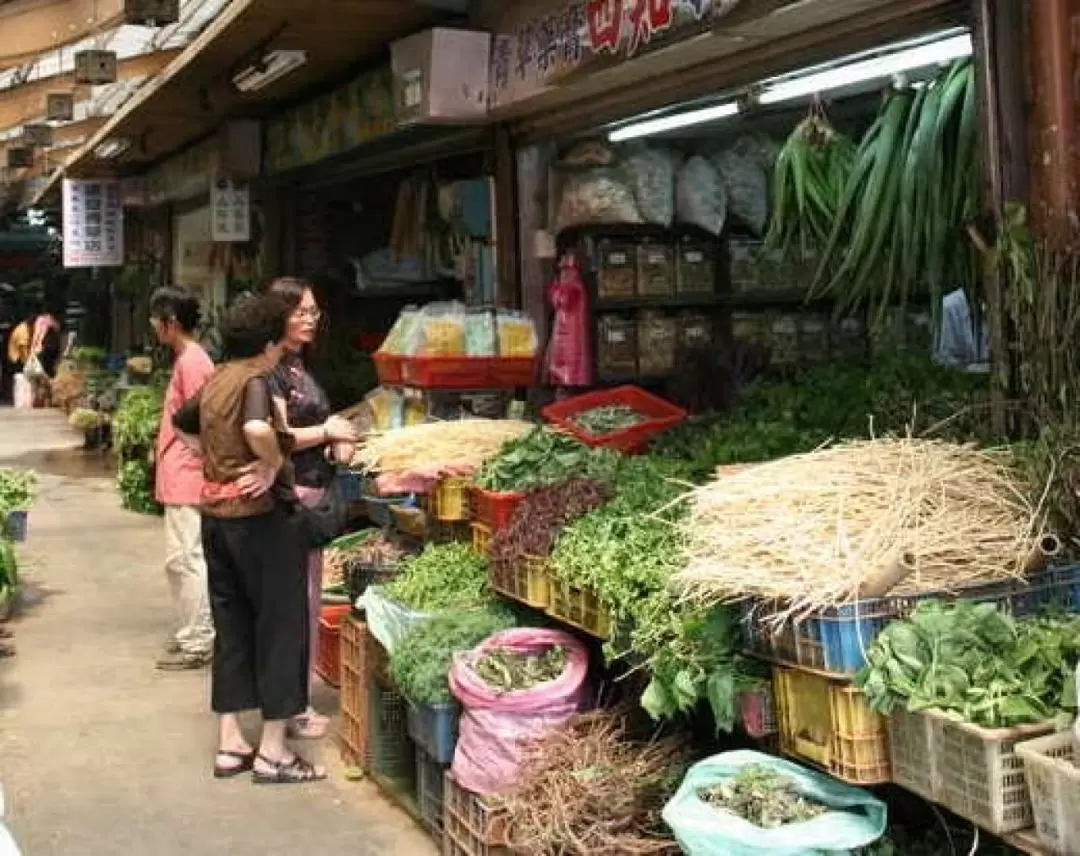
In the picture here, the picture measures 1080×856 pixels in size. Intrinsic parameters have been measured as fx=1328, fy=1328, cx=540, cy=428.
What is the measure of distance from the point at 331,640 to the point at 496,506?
7.06 feet

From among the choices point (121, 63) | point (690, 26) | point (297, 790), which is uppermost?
point (121, 63)

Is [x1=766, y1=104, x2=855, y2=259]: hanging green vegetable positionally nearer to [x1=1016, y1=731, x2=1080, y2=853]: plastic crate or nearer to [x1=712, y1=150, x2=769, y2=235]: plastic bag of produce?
[x1=712, y1=150, x2=769, y2=235]: plastic bag of produce

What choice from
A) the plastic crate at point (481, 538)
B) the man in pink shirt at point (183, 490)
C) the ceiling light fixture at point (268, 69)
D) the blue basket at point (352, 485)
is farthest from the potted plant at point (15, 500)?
the plastic crate at point (481, 538)

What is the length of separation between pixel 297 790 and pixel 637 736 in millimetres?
1748

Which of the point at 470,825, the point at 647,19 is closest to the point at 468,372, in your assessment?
the point at 647,19

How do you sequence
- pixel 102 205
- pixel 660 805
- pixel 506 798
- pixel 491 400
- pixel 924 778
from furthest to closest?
pixel 102 205 < pixel 491 400 < pixel 506 798 < pixel 660 805 < pixel 924 778

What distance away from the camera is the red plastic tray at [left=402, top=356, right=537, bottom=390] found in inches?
265

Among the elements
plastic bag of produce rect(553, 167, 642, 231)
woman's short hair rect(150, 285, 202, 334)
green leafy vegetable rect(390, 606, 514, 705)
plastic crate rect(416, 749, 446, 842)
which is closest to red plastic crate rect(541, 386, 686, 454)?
green leafy vegetable rect(390, 606, 514, 705)

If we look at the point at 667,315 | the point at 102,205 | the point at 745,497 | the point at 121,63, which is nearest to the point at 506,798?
the point at 745,497

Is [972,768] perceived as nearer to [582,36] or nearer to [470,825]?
[470,825]

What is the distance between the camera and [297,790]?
522 cm

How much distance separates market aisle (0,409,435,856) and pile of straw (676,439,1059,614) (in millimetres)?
1964

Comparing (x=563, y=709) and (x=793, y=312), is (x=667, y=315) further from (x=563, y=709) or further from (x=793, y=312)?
(x=563, y=709)

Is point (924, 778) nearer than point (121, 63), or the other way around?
point (924, 778)
